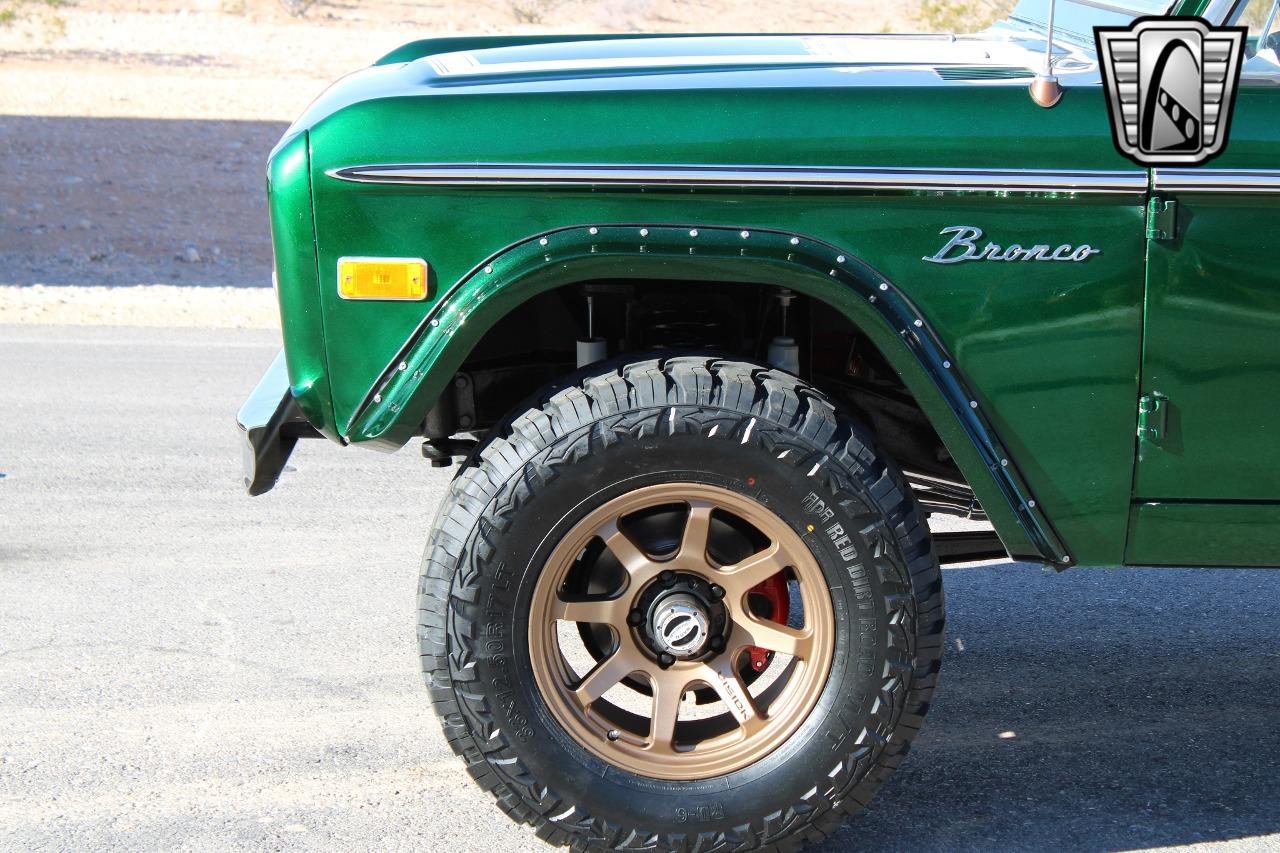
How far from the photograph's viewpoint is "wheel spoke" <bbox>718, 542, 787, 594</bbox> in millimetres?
2760

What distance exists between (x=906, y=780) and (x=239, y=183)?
1190 cm

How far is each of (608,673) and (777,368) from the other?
2.37 ft

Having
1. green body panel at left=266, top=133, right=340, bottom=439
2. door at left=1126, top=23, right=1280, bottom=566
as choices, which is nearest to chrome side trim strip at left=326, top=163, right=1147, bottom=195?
door at left=1126, top=23, right=1280, bottom=566

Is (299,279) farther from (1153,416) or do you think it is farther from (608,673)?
(1153,416)

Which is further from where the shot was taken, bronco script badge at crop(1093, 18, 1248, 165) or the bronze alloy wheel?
the bronze alloy wheel

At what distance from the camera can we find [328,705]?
358 cm

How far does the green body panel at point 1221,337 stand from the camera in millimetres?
2584

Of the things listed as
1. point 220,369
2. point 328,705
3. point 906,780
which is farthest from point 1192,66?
point 220,369

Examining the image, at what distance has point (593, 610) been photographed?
9.19ft

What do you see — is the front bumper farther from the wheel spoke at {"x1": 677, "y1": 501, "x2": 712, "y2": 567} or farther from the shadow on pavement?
the shadow on pavement

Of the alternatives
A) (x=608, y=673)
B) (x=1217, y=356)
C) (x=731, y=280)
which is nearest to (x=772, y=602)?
(x=608, y=673)

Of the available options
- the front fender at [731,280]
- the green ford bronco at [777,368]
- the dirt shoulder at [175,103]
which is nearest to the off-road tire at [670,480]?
the green ford bronco at [777,368]

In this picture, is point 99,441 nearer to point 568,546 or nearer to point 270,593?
point 270,593

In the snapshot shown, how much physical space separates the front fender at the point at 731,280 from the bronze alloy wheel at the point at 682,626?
39 centimetres
